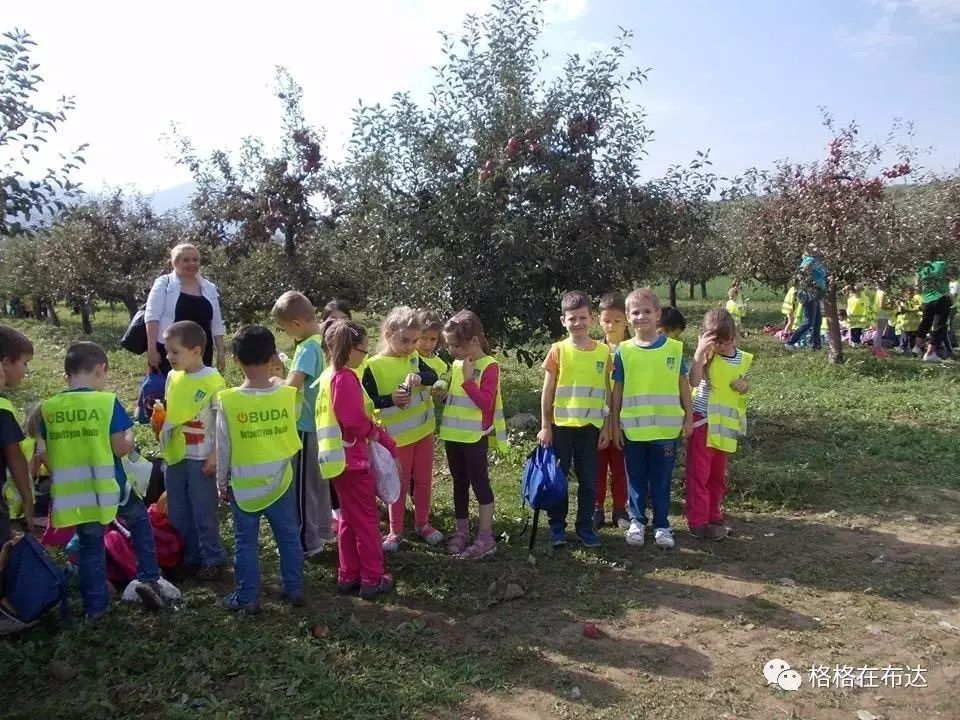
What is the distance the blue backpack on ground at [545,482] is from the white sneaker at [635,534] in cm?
63

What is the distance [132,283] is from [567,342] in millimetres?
18087

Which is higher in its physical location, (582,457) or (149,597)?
(582,457)

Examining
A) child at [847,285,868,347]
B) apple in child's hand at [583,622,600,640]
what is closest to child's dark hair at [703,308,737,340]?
apple in child's hand at [583,622,600,640]

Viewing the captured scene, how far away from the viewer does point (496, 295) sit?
7.50 metres

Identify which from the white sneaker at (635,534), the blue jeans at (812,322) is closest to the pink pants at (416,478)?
the white sneaker at (635,534)

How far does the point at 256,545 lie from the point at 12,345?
169 cm

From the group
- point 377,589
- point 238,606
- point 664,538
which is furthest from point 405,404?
point 664,538

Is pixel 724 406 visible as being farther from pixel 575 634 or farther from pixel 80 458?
pixel 80 458

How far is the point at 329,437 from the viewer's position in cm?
419

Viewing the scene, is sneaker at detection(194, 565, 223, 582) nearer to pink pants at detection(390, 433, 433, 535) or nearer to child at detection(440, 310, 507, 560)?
pink pants at detection(390, 433, 433, 535)

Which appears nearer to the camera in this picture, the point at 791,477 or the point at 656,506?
the point at 656,506

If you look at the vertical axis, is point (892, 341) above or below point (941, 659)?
above

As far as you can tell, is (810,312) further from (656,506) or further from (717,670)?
(717,670)

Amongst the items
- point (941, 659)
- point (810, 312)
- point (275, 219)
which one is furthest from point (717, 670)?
point (810, 312)
